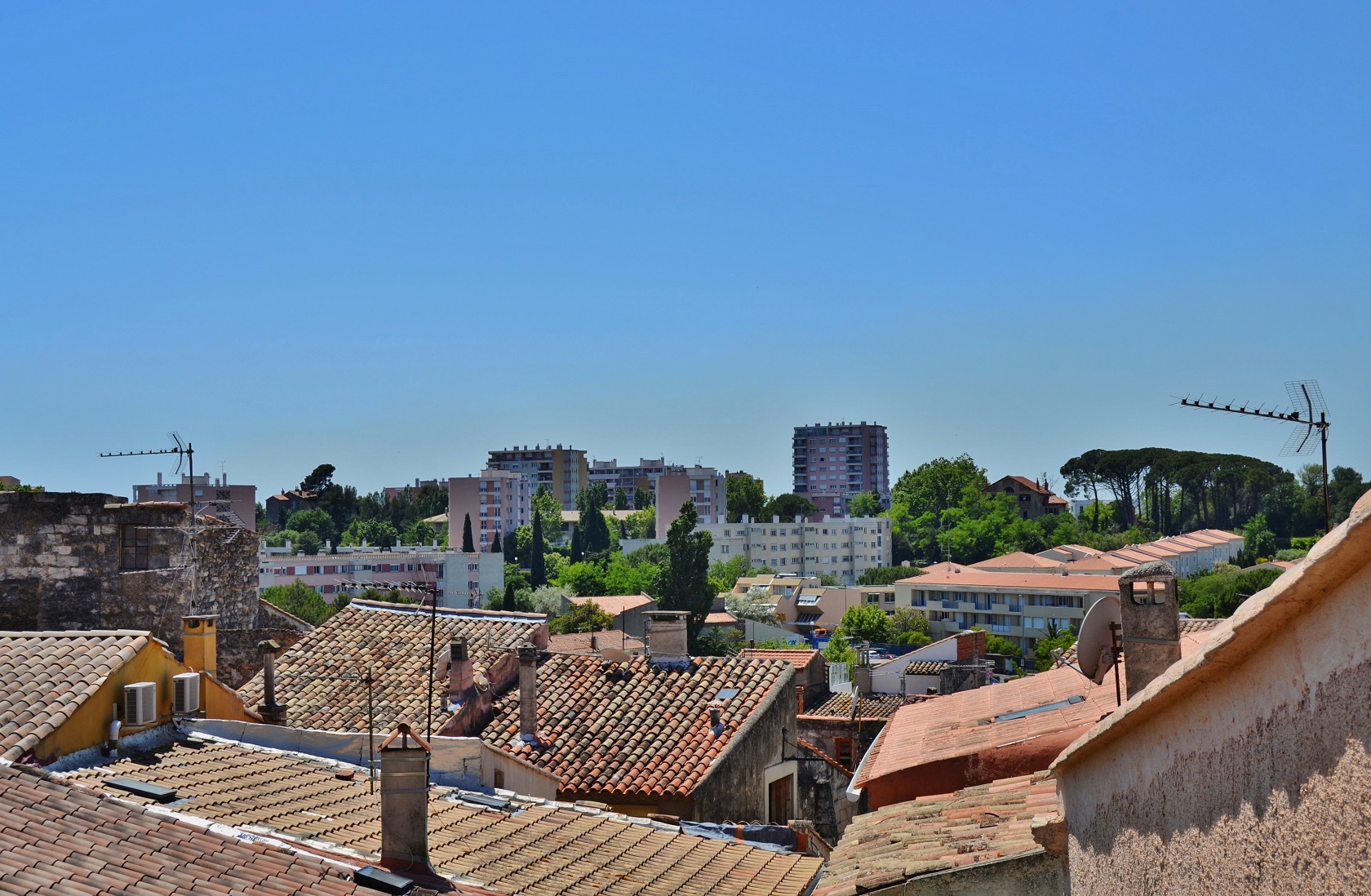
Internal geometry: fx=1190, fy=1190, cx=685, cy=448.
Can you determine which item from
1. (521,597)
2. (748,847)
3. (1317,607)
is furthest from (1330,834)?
(521,597)

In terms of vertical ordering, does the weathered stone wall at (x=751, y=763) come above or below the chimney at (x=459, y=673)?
below

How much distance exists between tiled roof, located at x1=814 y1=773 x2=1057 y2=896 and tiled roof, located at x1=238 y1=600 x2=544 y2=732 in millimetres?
6680

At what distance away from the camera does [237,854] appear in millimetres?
6242

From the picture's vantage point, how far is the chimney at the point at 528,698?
46.5 feet

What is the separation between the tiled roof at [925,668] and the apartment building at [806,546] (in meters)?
75.6

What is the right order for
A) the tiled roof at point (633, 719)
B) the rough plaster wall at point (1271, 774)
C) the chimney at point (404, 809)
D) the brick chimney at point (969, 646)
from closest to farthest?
the rough plaster wall at point (1271, 774), the chimney at point (404, 809), the tiled roof at point (633, 719), the brick chimney at point (969, 646)

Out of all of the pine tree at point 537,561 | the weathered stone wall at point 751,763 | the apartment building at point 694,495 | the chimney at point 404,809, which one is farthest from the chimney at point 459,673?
the apartment building at point 694,495

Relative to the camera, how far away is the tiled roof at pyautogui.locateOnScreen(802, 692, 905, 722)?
27.3 metres

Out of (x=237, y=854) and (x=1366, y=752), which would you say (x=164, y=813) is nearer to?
(x=237, y=854)

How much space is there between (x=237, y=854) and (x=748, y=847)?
4.67 m

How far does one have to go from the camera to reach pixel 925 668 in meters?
35.2

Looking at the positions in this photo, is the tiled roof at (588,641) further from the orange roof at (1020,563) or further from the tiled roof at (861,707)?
the orange roof at (1020,563)

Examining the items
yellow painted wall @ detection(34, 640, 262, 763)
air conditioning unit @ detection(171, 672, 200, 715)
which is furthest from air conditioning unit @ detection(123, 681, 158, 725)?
air conditioning unit @ detection(171, 672, 200, 715)

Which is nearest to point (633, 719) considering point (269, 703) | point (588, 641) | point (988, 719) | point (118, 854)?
point (269, 703)
